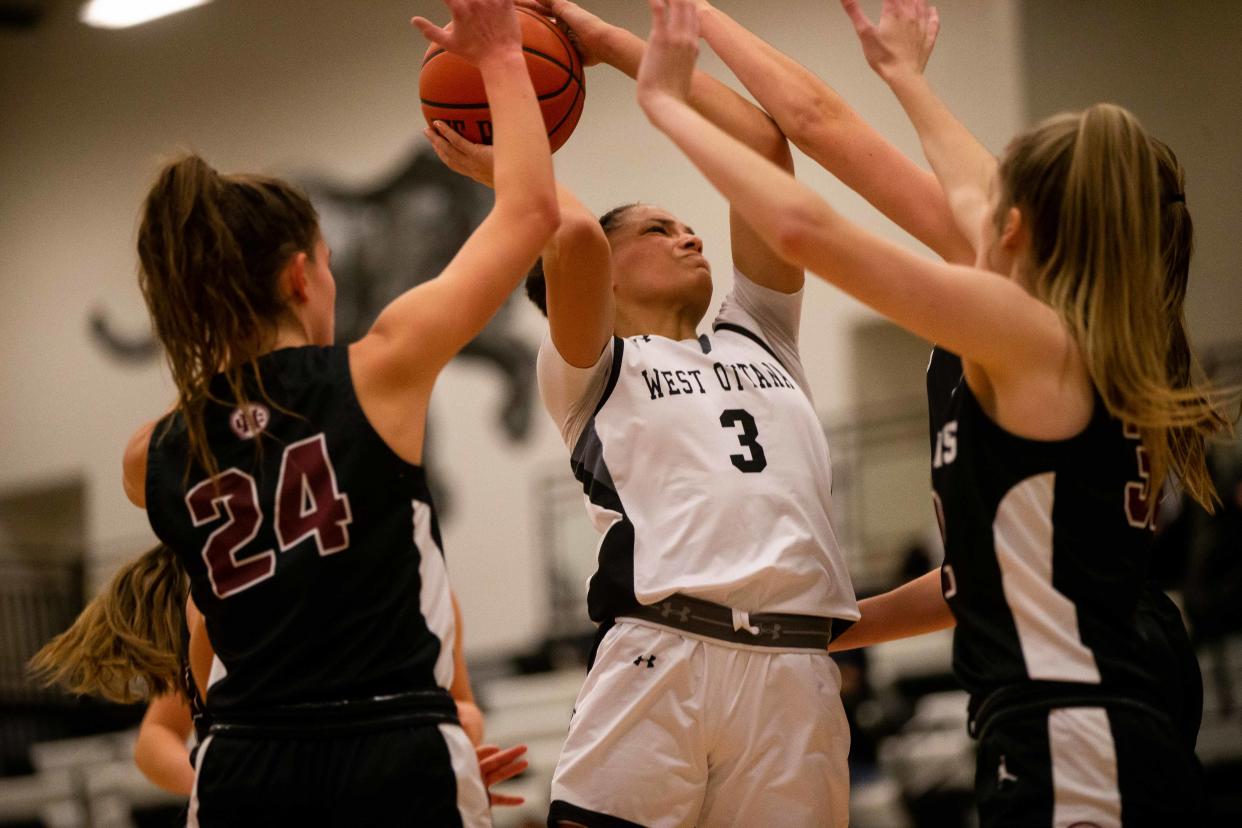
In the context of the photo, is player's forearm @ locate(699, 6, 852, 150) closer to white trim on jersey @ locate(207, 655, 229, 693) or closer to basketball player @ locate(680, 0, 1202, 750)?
basketball player @ locate(680, 0, 1202, 750)

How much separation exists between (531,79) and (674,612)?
1.19 meters

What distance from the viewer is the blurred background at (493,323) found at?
8422mm

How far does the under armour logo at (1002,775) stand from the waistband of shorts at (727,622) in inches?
30.0

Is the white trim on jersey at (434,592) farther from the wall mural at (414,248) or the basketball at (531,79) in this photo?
the wall mural at (414,248)

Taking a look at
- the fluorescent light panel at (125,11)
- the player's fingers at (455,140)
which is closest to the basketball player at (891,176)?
the player's fingers at (455,140)

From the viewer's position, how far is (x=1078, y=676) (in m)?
2.36

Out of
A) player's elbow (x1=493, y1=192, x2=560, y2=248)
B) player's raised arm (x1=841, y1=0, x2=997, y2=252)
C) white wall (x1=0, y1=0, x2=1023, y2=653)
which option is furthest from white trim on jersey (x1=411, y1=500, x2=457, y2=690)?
white wall (x1=0, y1=0, x2=1023, y2=653)

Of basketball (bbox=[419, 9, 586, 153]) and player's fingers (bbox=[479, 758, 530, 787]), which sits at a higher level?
basketball (bbox=[419, 9, 586, 153])

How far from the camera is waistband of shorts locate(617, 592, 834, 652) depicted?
10.1ft

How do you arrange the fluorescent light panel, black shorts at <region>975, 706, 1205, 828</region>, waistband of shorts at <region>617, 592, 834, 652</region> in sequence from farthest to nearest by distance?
the fluorescent light panel → waistband of shorts at <region>617, 592, 834, 652</region> → black shorts at <region>975, 706, 1205, 828</region>

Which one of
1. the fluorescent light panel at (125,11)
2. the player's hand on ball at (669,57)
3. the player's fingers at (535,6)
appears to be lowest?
the player's hand on ball at (669,57)

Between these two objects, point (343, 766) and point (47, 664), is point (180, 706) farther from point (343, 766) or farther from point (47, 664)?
point (343, 766)

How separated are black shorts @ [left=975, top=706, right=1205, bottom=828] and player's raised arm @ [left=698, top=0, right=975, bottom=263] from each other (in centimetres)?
111

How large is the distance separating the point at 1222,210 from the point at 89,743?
30.6 ft
